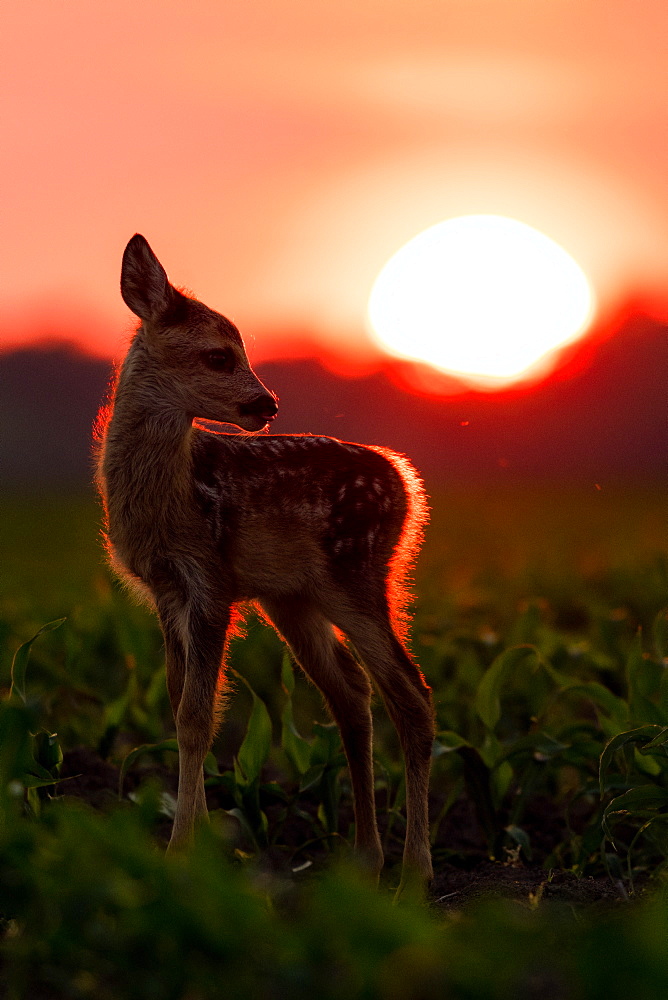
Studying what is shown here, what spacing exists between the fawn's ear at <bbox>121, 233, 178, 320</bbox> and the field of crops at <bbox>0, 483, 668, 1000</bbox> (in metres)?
1.62

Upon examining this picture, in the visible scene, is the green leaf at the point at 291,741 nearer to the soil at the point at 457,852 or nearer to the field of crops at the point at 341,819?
the field of crops at the point at 341,819

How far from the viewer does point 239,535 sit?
4840mm

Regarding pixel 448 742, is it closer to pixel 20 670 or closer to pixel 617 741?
pixel 617 741

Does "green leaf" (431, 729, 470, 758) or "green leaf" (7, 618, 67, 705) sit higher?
"green leaf" (7, 618, 67, 705)

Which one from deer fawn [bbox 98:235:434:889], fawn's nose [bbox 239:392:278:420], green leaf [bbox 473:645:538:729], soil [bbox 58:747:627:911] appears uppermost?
fawn's nose [bbox 239:392:278:420]

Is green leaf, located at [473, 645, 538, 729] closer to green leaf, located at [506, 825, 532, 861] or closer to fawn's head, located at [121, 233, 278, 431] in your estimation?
green leaf, located at [506, 825, 532, 861]

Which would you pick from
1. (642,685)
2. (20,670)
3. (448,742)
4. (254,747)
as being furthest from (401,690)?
(20,670)

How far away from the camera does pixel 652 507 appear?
90.4ft

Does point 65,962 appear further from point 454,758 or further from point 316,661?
point 454,758

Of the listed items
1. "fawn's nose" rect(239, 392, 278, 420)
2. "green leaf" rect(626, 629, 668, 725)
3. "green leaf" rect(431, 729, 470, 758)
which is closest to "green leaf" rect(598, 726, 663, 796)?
"green leaf" rect(626, 629, 668, 725)

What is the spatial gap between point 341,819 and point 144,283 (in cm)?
316

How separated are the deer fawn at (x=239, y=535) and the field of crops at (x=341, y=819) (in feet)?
1.12

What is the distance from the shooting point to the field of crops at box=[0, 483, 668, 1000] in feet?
6.93

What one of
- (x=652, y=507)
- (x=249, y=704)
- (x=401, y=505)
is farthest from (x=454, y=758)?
(x=652, y=507)
